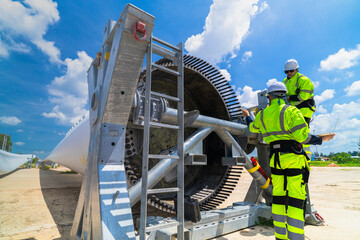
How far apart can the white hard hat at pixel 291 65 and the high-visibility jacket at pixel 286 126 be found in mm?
1102

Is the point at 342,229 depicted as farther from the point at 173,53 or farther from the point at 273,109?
the point at 173,53

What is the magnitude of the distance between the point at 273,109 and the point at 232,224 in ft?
5.84

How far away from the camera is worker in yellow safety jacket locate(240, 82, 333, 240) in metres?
2.28

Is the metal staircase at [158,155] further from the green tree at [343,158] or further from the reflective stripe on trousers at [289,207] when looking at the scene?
the green tree at [343,158]

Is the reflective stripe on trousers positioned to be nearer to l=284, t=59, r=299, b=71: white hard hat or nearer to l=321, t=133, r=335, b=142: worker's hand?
l=321, t=133, r=335, b=142: worker's hand

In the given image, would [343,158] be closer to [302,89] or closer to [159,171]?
[302,89]

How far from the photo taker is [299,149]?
2.46 meters

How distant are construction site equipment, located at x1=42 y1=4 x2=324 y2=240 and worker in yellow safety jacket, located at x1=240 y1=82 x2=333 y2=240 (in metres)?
0.81

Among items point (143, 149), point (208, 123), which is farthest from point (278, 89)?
point (143, 149)

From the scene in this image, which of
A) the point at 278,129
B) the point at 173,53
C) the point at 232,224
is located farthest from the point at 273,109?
the point at 232,224

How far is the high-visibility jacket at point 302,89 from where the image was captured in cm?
321

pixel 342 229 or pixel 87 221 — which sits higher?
pixel 87 221

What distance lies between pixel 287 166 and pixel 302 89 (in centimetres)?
145

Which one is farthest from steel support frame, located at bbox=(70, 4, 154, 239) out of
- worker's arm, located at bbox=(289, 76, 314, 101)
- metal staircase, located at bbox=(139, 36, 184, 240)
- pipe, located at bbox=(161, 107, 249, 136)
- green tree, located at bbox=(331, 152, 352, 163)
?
green tree, located at bbox=(331, 152, 352, 163)
